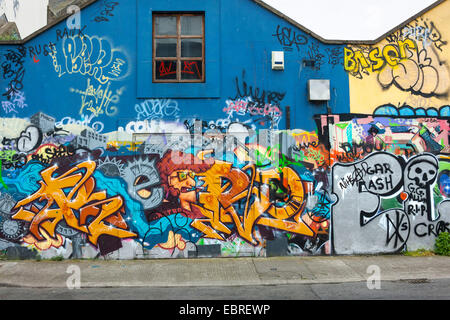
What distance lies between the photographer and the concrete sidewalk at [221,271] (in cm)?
798

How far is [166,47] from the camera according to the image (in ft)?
33.7

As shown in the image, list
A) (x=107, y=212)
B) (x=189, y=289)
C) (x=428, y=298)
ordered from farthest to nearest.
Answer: (x=107, y=212)
(x=189, y=289)
(x=428, y=298)

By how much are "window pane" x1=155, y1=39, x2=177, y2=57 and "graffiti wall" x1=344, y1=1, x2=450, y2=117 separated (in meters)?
4.15

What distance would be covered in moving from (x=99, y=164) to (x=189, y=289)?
13.0 ft

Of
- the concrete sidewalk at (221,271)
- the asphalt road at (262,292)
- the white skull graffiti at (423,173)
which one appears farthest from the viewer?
the white skull graffiti at (423,173)

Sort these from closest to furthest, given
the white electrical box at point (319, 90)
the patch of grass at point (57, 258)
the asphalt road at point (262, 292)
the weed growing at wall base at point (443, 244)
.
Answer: the asphalt road at point (262, 292), the patch of grass at point (57, 258), the weed growing at wall base at point (443, 244), the white electrical box at point (319, 90)

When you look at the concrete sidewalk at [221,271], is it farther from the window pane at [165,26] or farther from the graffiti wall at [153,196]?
the window pane at [165,26]

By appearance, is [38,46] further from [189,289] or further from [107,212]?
[189,289]

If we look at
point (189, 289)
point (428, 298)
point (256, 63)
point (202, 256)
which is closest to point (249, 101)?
point (256, 63)

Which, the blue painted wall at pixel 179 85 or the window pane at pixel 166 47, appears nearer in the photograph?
the blue painted wall at pixel 179 85

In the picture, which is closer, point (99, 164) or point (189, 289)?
point (189, 289)

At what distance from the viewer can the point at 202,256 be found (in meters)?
9.85

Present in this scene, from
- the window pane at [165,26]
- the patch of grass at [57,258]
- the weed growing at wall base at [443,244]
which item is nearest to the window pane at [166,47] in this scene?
the window pane at [165,26]

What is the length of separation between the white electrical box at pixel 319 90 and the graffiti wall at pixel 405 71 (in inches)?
26.0
